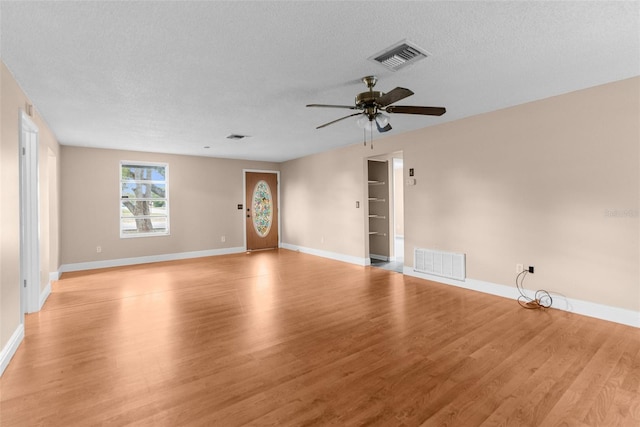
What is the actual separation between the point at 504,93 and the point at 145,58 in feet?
11.6

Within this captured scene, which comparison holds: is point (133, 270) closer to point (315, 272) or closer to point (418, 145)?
point (315, 272)

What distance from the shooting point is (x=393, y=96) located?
8.61ft

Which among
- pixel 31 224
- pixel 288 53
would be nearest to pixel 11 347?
pixel 31 224

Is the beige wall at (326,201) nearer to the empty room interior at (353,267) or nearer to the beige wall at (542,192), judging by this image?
the empty room interior at (353,267)

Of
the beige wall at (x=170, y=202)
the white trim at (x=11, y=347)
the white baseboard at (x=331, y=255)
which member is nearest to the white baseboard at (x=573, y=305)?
the white baseboard at (x=331, y=255)

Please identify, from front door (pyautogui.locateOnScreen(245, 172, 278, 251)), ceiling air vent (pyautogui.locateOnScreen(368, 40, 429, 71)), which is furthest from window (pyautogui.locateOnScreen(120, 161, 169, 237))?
ceiling air vent (pyautogui.locateOnScreen(368, 40, 429, 71))

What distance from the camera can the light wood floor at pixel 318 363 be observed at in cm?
183

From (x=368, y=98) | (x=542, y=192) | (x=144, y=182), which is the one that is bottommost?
(x=542, y=192)

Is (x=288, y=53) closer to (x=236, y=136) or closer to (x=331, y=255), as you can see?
(x=236, y=136)

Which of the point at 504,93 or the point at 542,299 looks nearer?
the point at 504,93

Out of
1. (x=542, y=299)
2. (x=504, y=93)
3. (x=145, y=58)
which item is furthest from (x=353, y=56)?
(x=542, y=299)

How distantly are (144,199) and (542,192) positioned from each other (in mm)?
7137

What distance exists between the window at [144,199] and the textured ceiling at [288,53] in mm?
2659

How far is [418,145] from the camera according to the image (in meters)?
5.00
